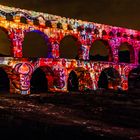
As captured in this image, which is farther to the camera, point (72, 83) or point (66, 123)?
point (72, 83)

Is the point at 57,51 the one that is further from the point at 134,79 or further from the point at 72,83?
the point at 134,79

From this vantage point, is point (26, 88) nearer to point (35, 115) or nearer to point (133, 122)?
point (35, 115)

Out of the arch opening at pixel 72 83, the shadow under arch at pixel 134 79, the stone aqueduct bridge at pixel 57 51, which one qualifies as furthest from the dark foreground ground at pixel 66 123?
the shadow under arch at pixel 134 79

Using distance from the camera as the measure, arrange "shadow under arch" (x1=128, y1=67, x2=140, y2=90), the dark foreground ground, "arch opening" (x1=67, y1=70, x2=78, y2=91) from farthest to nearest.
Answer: "shadow under arch" (x1=128, y1=67, x2=140, y2=90)
"arch opening" (x1=67, y1=70, x2=78, y2=91)
the dark foreground ground

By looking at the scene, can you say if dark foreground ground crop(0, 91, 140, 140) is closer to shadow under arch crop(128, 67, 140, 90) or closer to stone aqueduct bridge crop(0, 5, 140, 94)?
stone aqueduct bridge crop(0, 5, 140, 94)

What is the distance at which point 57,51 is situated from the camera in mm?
27297

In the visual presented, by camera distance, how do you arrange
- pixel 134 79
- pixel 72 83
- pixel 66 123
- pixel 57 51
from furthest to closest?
pixel 134 79, pixel 72 83, pixel 57 51, pixel 66 123

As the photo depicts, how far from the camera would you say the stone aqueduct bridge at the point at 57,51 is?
78.6 ft

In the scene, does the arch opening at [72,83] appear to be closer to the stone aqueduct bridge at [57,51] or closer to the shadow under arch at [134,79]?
the stone aqueduct bridge at [57,51]

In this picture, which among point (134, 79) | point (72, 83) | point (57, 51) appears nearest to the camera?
point (57, 51)

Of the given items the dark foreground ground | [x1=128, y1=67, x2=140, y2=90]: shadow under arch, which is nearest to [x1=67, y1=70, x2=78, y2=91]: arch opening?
[x1=128, y1=67, x2=140, y2=90]: shadow under arch

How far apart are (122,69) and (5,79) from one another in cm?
1295

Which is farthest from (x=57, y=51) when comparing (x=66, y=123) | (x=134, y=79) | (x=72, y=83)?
(x=66, y=123)

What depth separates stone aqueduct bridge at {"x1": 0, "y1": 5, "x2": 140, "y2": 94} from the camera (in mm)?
23969
